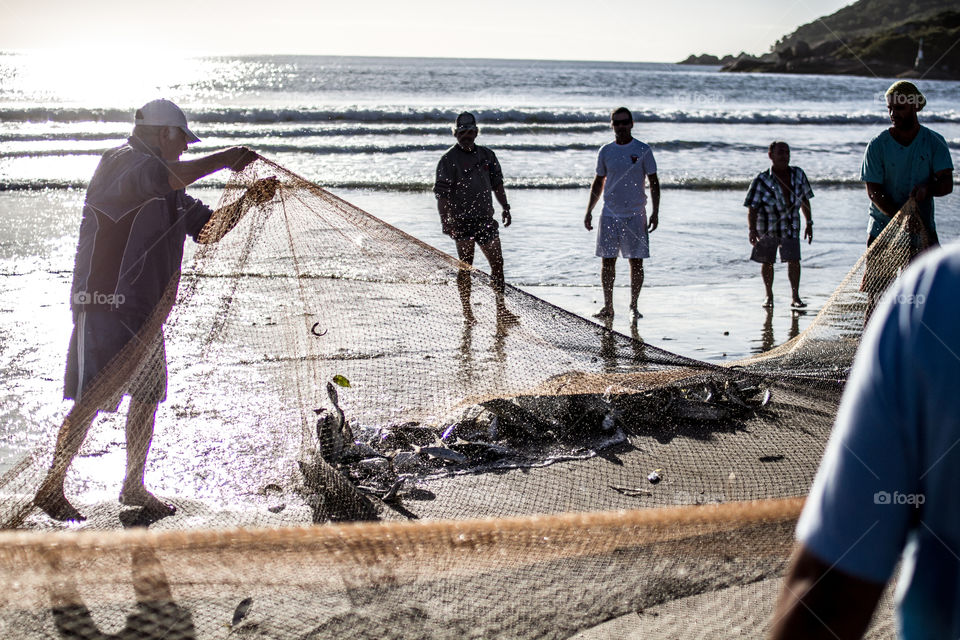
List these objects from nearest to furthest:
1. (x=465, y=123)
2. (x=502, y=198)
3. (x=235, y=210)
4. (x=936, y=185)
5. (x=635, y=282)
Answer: (x=235, y=210), (x=936, y=185), (x=465, y=123), (x=502, y=198), (x=635, y=282)

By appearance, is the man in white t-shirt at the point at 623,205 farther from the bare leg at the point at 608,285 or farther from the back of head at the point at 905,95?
the back of head at the point at 905,95

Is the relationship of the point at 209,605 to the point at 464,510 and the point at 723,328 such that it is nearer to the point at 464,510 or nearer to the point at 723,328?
the point at 464,510

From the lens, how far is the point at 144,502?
3742 millimetres

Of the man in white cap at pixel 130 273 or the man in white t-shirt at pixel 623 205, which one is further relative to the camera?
the man in white t-shirt at pixel 623 205

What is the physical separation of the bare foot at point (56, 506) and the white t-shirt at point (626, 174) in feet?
17.0

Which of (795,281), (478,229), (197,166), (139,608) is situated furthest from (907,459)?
(795,281)

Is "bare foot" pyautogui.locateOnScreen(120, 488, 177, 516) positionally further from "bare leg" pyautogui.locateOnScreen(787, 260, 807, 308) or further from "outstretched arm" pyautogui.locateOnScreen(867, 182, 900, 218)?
"bare leg" pyautogui.locateOnScreen(787, 260, 807, 308)

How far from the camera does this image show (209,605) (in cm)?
236

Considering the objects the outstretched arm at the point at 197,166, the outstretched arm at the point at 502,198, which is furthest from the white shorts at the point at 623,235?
the outstretched arm at the point at 197,166

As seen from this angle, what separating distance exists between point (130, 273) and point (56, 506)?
1.02m

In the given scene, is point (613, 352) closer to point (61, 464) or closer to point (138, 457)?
point (138, 457)

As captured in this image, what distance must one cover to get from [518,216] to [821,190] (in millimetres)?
6613

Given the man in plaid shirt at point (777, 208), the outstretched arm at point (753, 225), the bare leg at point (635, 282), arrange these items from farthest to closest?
the outstretched arm at point (753, 225) < the man in plaid shirt at point (777, 208) < the bare leg at point (635, 282)

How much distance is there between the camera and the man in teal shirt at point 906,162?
5.34 meters
